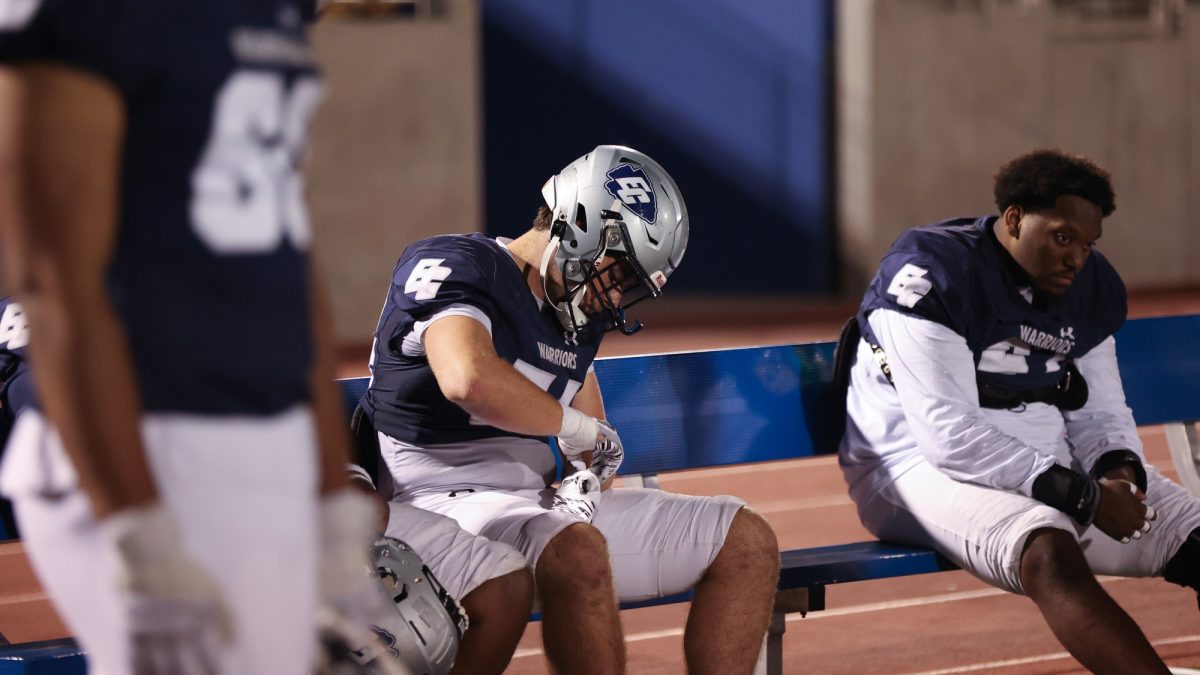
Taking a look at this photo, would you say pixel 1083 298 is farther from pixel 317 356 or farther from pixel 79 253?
pixel 79 253

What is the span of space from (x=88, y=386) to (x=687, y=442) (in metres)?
2.96

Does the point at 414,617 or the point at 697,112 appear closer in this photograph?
the point at 414,617

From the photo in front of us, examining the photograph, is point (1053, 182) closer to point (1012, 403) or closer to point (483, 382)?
point (1012, 403)

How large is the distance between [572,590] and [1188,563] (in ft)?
5.98

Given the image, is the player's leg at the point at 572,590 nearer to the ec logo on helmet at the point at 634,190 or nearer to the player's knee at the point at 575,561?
the player's knee at the point at 575,561

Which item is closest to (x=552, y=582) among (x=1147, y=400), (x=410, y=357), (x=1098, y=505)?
(x=410, y=357)

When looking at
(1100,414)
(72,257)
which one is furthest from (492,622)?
(1100,414)

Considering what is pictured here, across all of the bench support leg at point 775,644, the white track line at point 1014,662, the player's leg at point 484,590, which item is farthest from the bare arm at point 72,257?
the white track line at point 1014,662

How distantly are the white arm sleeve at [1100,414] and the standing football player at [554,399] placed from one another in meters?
1.29

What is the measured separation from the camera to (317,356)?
195 cm

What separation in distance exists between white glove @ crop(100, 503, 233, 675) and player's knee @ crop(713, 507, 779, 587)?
204 cm

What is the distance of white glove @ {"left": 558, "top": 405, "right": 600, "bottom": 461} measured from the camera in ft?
12.1

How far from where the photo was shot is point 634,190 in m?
3.81

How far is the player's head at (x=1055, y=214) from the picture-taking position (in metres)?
4.32
